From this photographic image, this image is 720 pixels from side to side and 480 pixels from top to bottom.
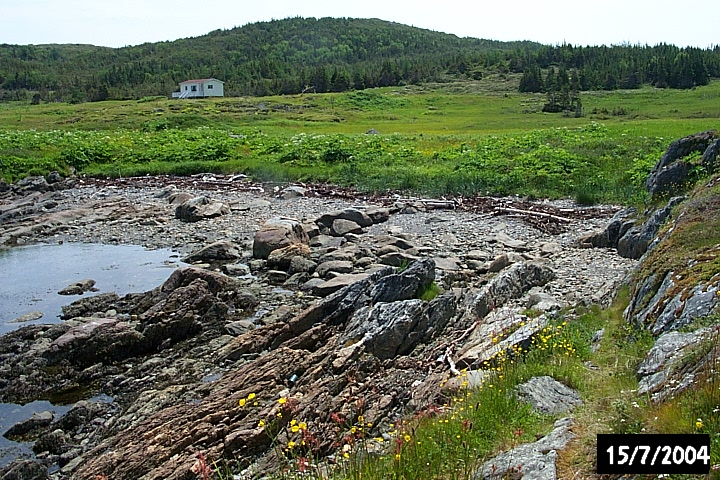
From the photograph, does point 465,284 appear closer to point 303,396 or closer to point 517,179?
point 303,396

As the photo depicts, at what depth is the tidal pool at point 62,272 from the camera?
681 inches

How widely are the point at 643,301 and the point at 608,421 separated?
4310 mm

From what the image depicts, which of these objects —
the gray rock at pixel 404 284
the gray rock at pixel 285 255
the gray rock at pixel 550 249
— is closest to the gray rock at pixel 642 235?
the gray rock at pixel 550 249

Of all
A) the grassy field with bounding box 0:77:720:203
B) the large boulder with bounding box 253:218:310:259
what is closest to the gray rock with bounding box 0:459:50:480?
the large boulder with bounding box 253:218:310:259

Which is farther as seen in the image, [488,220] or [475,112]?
[475,112]

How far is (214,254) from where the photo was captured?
21.2 metres

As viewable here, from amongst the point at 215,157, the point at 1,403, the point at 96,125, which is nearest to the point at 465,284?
the point at 1,403

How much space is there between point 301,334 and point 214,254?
9622mm

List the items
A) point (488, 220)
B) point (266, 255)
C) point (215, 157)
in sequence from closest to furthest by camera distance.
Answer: point (266, 255), point (488, 220), point (215, 157)

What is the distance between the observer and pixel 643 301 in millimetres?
9156

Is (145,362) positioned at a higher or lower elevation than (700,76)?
lower

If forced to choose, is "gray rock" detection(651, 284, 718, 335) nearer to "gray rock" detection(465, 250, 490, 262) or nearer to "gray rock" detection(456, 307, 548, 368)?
"gray rock" detection(456, 307, 548, 368)

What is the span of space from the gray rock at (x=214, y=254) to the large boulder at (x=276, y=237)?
2.67 ft

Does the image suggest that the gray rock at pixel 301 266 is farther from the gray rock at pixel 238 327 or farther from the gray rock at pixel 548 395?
the gray rock at pixel 548 395
